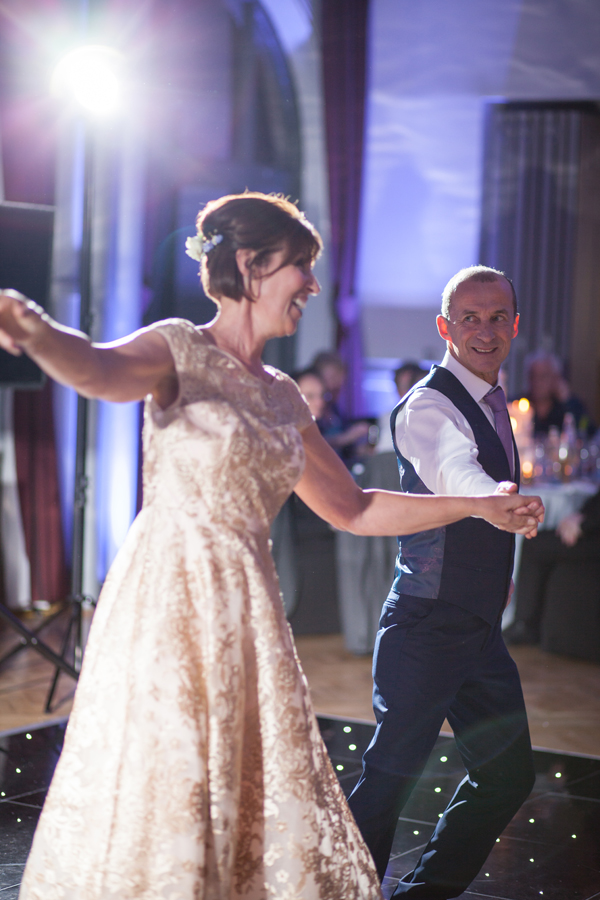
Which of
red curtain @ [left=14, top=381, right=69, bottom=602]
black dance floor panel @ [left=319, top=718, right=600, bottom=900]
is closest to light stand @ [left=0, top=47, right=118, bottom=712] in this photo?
black dance floor panel @ [left=319, top=718, right=600, bottom=900]

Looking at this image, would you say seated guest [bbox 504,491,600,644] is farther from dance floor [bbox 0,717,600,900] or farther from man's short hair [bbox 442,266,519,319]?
man's short hair [bbox 442,266,519,319]

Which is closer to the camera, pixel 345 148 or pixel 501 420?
pixel 501 420

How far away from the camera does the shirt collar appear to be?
6.46 feet

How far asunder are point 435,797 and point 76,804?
5.98 ft

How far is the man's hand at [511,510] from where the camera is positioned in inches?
64.9

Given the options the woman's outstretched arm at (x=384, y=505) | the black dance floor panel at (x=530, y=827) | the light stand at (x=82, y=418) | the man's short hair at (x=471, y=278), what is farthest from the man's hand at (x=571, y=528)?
the woman's outstretched arm at (x=384, y=505)

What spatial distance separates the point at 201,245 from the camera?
5.21ft

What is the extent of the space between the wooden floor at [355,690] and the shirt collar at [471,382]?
2.02m

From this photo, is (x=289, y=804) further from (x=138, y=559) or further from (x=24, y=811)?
(x=24, y=811)

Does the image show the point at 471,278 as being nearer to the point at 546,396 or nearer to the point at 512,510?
the point at 512,510

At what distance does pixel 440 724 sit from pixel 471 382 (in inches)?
26.1

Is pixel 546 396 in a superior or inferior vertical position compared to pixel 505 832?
superior

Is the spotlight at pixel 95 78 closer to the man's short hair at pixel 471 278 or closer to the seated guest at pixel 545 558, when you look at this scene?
the man's short hair at pixel 471 278

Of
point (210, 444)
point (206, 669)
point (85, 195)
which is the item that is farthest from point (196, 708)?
point (85, 195)
